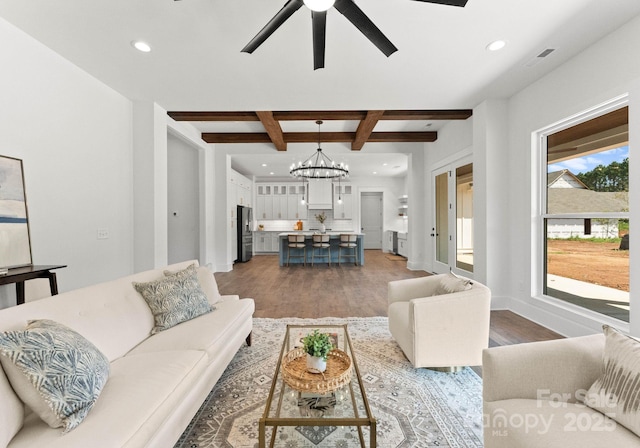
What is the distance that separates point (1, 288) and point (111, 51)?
241 cm

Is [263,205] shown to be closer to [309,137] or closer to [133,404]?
[309,137]

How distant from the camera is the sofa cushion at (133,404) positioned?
3.45ft

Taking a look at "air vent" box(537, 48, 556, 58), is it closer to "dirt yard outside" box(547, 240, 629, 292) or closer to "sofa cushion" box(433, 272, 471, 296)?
"dirt yard outside" box(547, 240, 629, 292)

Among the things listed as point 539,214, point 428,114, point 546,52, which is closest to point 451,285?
point 539,214

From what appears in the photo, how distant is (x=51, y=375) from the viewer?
1.12 meters

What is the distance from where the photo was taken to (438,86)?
365cm

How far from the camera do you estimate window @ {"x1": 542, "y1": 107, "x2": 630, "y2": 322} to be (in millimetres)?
2723

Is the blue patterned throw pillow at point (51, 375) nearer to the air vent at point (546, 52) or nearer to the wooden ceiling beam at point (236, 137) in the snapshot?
the air vent at point (546, 52)

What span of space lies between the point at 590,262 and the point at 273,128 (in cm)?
479

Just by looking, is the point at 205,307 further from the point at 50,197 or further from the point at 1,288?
the point at 50,197

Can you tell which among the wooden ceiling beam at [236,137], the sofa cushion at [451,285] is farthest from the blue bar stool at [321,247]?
the sofa cushion at [451,285]

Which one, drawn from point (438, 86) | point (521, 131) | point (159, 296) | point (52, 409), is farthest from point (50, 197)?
point (521, 131)

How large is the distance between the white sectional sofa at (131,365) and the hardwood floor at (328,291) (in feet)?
5.67

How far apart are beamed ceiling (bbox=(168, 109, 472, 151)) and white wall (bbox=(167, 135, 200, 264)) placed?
684mm
